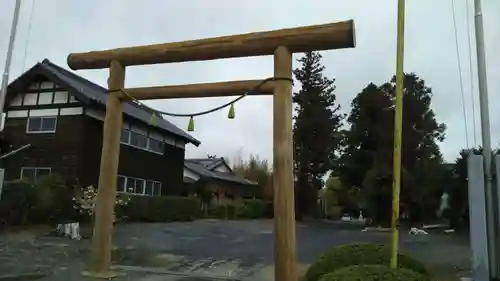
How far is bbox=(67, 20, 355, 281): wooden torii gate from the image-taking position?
518 centimetres

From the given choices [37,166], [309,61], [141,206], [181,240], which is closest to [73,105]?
[37,166]

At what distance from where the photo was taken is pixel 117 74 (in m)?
6.57

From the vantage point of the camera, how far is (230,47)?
5789 millimetres

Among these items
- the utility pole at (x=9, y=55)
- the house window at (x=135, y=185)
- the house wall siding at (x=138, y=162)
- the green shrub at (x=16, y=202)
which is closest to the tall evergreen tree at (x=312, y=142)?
the house wall siding at (x=138, y=162)

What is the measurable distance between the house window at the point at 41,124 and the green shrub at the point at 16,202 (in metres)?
4.91

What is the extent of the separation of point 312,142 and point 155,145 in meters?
12.0

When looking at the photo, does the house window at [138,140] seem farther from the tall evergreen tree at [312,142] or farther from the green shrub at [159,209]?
the tall evergreen tree at [312,142]

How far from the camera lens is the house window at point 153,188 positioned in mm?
22495

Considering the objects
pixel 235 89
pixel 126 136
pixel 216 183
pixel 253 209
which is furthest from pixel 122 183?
pixel 235 89

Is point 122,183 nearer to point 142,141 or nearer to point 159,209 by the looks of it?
point 159,209

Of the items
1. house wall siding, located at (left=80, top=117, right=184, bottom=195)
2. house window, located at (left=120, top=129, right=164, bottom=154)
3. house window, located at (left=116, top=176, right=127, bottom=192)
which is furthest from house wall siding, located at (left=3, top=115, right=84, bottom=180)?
house window, located at (left=116, top=176, right=127, bottom=192)

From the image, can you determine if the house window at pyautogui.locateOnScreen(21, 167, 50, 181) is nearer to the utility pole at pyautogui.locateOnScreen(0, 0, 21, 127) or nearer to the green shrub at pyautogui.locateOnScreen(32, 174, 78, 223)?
the green shrub at pyautogui.locateOnScreen(32, 174, 78, 223)

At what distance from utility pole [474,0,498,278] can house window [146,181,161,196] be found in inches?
782

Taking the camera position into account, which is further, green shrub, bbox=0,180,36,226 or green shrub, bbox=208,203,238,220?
green shrub, bbox=208,203,238,220
